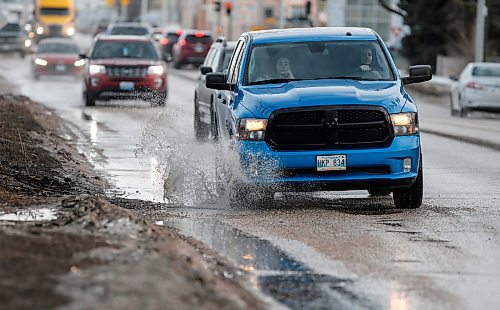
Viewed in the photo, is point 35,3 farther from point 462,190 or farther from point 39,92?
point 462,190

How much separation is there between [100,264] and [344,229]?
3.81 m

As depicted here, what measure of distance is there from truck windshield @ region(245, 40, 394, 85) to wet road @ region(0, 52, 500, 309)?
4.22ft

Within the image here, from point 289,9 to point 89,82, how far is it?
85.3 metres

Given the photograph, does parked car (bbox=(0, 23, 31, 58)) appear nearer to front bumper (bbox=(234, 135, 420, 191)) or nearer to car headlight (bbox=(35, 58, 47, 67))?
car headlight (bbox=(35, 58, 47, 67))

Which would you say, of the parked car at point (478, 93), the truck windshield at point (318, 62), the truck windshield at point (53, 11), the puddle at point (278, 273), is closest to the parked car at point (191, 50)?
the truck windshield at point (53, 11)

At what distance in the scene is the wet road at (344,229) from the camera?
8.77 m

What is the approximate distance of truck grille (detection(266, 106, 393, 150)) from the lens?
13.2 m

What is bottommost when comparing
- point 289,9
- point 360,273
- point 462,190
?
point 289,9

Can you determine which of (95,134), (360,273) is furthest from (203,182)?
(95,134)

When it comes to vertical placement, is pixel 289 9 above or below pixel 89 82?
below

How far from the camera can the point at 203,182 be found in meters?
15.3

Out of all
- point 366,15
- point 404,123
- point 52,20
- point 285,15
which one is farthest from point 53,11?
point 404,123

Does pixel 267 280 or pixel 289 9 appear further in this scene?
pixel 289 9

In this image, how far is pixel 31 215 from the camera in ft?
37.4
